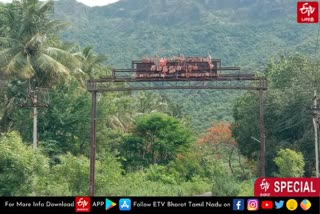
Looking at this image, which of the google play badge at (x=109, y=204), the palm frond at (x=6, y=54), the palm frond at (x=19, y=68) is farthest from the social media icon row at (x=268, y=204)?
the palm frond at (x=6, y=54)

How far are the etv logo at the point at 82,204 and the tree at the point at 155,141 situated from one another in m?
27.9

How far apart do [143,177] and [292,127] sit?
1013 centimetres

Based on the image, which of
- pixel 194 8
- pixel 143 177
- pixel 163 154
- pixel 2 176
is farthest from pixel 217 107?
pixel 194 8

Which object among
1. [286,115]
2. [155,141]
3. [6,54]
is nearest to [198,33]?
[155,141]

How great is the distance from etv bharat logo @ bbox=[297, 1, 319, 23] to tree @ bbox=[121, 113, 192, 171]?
902 inches

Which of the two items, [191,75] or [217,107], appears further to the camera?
[217,107]

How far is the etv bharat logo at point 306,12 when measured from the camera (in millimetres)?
17969

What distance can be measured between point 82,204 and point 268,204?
352 centimetres

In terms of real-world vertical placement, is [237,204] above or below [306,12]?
below

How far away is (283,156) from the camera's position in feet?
107

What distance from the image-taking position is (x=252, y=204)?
12.2 metres

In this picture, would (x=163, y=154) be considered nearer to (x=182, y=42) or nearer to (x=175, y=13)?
(x=182, y=42)

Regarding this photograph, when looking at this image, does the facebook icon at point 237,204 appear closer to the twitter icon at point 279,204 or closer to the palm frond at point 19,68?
the twitter icon at point 279,204

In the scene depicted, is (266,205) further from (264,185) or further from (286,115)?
(286,115)
